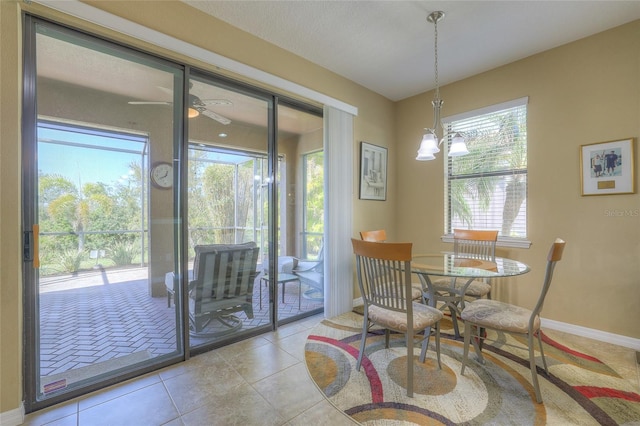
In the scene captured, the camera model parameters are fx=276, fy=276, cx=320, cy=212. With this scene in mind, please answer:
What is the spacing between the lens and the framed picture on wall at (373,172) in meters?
3.70

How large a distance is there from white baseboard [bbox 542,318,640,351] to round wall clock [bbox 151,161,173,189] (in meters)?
3.94

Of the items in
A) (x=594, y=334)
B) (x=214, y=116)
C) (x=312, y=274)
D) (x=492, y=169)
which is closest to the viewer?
(x=594, y=334)

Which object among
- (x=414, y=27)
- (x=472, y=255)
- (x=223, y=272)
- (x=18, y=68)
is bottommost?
(x=223, y=272)

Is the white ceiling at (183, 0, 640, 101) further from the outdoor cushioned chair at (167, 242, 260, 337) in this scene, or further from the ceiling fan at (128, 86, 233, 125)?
the outdoor cushioned chair at (167, 242, 260, 337)

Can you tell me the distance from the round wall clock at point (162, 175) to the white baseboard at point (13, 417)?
1.61 meters

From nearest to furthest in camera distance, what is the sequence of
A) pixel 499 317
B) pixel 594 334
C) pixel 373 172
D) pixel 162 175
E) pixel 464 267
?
pixel 499 317
pixel 464 267
pixel 162 175
pixel 594 334
pixel 373 172

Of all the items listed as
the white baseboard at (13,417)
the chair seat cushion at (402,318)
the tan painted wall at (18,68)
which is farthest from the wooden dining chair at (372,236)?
the white baseboard at (13,417)

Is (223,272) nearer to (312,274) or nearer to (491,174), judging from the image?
(312,274)

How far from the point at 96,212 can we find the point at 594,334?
451cm

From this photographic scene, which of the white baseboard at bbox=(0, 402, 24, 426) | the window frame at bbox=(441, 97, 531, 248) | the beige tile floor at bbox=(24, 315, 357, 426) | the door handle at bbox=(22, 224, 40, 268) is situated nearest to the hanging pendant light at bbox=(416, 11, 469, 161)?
the window frame at bbox=(441, 97, 531, 248)

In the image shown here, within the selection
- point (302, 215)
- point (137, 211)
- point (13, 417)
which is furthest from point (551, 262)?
point (13, 417)

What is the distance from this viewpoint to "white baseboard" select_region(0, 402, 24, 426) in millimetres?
1572

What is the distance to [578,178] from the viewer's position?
107 inches

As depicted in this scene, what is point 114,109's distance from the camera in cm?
225
